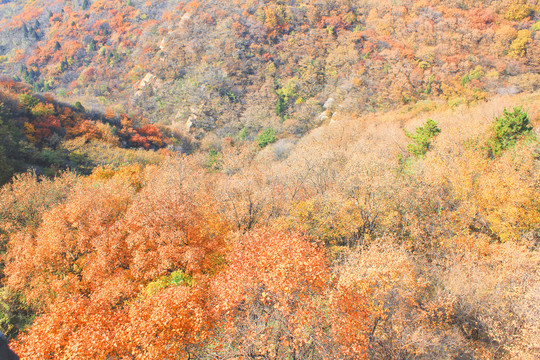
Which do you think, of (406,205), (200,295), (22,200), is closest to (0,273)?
(22,200)

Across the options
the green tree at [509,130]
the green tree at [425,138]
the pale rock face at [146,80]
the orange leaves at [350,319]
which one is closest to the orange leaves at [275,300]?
the orange leaves at [350,319]

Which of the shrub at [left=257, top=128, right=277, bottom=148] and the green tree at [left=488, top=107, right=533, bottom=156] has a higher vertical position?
the green tree at [left=488, top=107, right=533, bottom=156]

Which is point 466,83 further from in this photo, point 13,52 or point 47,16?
point 47,16

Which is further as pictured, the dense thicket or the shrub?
the shrub

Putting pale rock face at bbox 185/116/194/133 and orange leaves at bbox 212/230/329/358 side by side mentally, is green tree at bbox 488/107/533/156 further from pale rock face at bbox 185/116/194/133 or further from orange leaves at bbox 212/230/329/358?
pale rock face at bbox 185/116/194/133

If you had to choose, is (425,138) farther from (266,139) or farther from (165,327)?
(266,139)

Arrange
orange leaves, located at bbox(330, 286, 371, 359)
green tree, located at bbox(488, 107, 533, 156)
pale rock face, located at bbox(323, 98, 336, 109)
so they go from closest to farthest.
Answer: orange leaves, located at bbox(330, 286, 371, 359), green tree, located at bbox(488, 107, 533, 156), pale rock face, located at bbox(323, 98, 336, 109)

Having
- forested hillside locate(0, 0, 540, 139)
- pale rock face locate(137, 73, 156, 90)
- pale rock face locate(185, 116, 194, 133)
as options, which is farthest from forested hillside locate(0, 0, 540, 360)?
pale rock face locate(137, 73, 156, 90)

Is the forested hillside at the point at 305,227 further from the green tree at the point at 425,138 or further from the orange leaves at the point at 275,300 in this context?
the green tree at the point at 425,138
